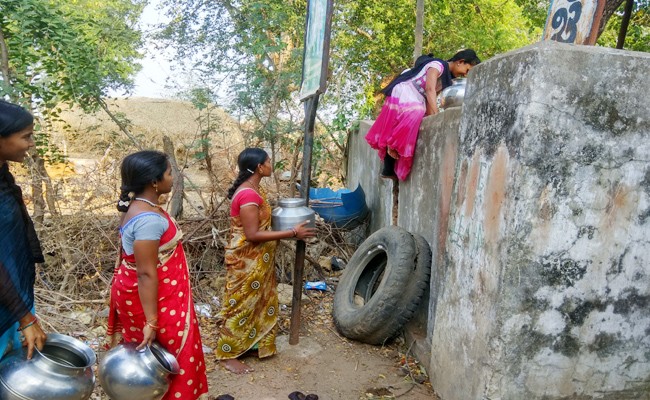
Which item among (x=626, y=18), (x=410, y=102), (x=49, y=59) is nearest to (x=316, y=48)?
(x=410, y=102)

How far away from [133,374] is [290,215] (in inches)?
60.0

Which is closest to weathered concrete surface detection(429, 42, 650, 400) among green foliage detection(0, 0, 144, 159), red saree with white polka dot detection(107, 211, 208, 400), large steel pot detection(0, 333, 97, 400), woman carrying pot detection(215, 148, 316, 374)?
woman carrying pot detection(215, 148, 316, 374)

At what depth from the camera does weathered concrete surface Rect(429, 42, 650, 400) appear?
2.28 m

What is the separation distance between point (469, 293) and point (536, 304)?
0.41m

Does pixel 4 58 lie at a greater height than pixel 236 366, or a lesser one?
greater

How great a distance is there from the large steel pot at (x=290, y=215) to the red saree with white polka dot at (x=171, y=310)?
1.02 meters

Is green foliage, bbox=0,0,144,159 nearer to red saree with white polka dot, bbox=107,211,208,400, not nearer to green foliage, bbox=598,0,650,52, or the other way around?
red saree with white polka dot, bbox=107,211,208,400

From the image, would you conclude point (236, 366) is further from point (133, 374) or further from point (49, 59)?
point (49, 59)

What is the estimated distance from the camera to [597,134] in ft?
7.56

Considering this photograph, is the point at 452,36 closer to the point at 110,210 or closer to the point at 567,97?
the point at 110,210

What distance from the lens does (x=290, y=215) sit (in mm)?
3406

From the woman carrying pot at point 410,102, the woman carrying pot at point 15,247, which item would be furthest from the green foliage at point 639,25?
the woman carrying pot at point 15,247

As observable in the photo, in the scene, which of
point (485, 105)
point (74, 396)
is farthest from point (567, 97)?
point (74, 396)

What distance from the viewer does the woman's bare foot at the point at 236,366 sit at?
3.54 meters
